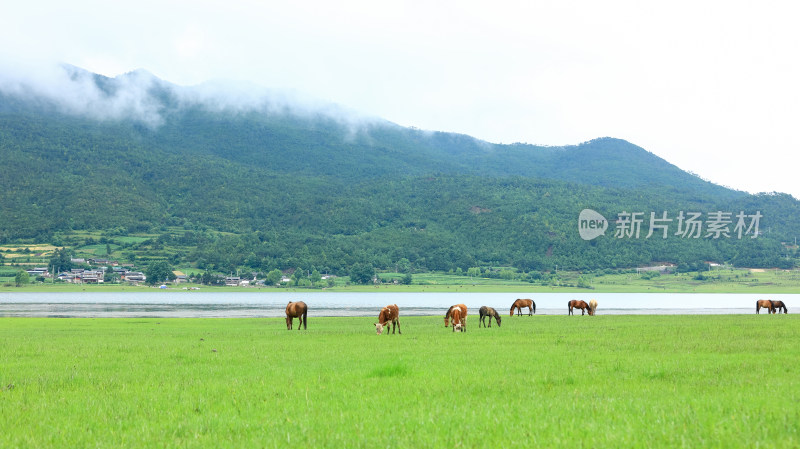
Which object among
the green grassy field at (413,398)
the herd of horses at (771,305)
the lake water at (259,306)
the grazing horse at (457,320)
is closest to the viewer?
the green grassy field at (413,398)

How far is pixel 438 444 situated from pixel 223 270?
7336 inches

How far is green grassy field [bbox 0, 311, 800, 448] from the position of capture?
7535mm

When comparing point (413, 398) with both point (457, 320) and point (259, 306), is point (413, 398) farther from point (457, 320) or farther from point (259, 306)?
point (259, 306)

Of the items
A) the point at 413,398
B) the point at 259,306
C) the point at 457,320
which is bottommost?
the point at 259,306

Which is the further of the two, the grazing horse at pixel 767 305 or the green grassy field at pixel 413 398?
the grazing horse at pixel 767 305

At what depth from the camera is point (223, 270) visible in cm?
18562

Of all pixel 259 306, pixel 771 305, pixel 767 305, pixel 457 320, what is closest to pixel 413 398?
pixel 457 320

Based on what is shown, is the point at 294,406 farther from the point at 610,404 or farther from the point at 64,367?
the point at 64,367

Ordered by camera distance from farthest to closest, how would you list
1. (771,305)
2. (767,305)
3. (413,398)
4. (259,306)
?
1. (259,306)
2. (767,305)
3. (771,305)
4. (413,398)

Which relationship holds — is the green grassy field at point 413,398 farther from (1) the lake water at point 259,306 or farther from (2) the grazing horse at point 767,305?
(1) the lake water at point 259,306

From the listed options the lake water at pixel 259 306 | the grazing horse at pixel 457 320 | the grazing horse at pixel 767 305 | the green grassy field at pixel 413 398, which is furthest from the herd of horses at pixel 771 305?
the green grassy field at pixel 413 398

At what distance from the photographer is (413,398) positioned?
10234 millimetres

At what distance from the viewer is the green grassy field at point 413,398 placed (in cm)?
754

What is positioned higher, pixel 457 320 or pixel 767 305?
pixel 767 305
